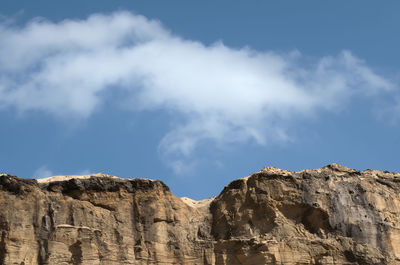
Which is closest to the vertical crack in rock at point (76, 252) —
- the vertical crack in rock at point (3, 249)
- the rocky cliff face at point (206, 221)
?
the rocky cliff face at point (206, 221)

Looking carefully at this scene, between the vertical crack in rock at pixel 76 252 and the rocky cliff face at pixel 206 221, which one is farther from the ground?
the rocky cliff face at pixel 206 221

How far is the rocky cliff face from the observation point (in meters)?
41.7

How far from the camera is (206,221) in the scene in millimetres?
45969

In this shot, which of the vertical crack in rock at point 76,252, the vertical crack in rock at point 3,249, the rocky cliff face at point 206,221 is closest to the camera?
the vertical crack in rock at point 3,249

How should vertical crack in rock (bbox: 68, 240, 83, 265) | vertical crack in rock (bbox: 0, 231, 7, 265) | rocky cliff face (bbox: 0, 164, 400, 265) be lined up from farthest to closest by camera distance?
rocky cliff face (bbox: 0, 164, 400, 265) → vertical crack in rock (bbox: 68, 240, 83, 265) → vertical crack in rock (bbox: 0, 231, 7, 265)

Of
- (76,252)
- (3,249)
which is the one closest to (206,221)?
(76,252)

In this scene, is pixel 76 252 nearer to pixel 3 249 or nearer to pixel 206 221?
pixel 3 249

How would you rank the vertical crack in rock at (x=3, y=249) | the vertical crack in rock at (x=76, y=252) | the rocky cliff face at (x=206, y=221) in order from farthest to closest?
1. the rocky cliff face at (x=206, y=221)
2. the vertical crack in rock at (x=76, y=252)
3. the vertical crack in rock at (x=3, y=249)

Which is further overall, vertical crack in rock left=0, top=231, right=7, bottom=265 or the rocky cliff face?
the rocky cliff face

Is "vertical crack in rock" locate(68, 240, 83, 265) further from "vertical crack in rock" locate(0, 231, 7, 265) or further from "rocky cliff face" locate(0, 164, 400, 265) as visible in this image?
"vertical crack in rock" locate(0, 231, 7, 265)

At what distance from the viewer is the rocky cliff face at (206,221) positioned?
4166cm

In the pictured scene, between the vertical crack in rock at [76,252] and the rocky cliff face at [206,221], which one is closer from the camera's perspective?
the vertical crack in rock at [76,252]

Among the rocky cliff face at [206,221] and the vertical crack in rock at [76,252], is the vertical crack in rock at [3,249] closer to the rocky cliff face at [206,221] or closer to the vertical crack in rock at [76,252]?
the rocky cliff face at [206,221]

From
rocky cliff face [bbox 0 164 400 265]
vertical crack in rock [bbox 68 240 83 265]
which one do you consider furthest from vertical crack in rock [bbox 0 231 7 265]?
vertical crack in rock [bbox 68 240 83 265]
